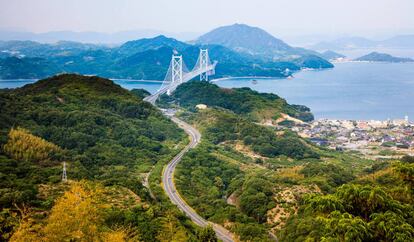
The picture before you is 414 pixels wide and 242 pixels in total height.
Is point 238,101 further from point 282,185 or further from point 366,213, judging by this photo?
point 366,213

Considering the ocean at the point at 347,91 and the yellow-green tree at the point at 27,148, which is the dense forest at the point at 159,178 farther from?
the ocean at the point at 347,91

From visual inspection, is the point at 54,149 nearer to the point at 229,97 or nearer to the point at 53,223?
the point at 53,223

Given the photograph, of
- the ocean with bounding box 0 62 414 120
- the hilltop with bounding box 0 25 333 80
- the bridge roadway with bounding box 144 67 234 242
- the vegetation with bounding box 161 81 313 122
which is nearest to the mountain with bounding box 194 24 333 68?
the hilltop with bounding box 0 25 333 80

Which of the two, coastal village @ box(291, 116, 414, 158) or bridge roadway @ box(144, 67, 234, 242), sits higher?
bridge roadway @ box(144, 67, 234, 242)

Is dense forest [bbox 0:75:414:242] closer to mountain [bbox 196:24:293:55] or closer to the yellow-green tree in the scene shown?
the yellow-green tree

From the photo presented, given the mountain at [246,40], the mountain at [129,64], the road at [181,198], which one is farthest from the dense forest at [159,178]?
the mountain at [246,40]

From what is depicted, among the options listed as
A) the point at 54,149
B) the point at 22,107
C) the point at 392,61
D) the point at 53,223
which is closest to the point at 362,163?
the point at 54,149

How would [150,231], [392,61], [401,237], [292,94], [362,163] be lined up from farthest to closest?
[392,61] → [292,94] → [362,163] → [150,231] → [401,237]
